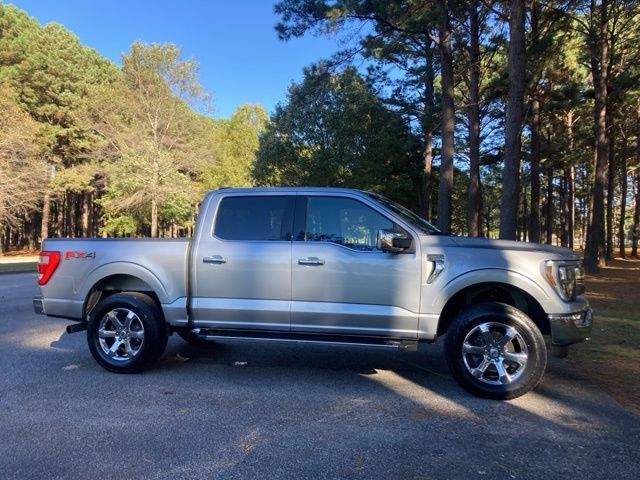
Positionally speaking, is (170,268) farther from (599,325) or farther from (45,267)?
(599,325)

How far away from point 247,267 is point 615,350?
211 inches

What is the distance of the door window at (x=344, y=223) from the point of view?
5305mm

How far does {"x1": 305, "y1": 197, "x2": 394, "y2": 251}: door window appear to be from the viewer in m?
5.30

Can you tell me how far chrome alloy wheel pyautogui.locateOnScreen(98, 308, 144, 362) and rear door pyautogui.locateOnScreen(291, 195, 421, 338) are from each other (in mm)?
1886

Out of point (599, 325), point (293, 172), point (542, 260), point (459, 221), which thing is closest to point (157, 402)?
point (542, 260)

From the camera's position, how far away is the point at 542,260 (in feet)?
16.0

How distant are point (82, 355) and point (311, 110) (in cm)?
2211

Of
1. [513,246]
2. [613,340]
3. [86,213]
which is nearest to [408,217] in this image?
[513,246]

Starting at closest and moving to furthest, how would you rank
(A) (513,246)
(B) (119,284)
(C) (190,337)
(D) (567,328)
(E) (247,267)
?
(D) (567,328) → (A) (513,246) → (E) (247,267) → (B) (119,284) → (C) (190,337)

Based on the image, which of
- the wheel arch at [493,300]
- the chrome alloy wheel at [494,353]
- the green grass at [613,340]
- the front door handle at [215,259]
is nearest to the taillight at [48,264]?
the front door handle at [215,259]

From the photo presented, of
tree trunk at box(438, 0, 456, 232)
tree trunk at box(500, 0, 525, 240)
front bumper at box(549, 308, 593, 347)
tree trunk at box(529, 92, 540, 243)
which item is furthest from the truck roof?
tree trunk at box(529, 92, 540, 243)

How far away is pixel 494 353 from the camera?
4.92 m

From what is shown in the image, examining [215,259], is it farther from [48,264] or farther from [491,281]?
[491,281]

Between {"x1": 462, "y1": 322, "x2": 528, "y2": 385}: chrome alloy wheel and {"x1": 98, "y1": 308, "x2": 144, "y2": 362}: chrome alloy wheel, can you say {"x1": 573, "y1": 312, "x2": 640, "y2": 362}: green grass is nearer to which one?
{"x1": 462, "y1": 322, "x2": 528, "y2": 385}: chrome alloy wheel
